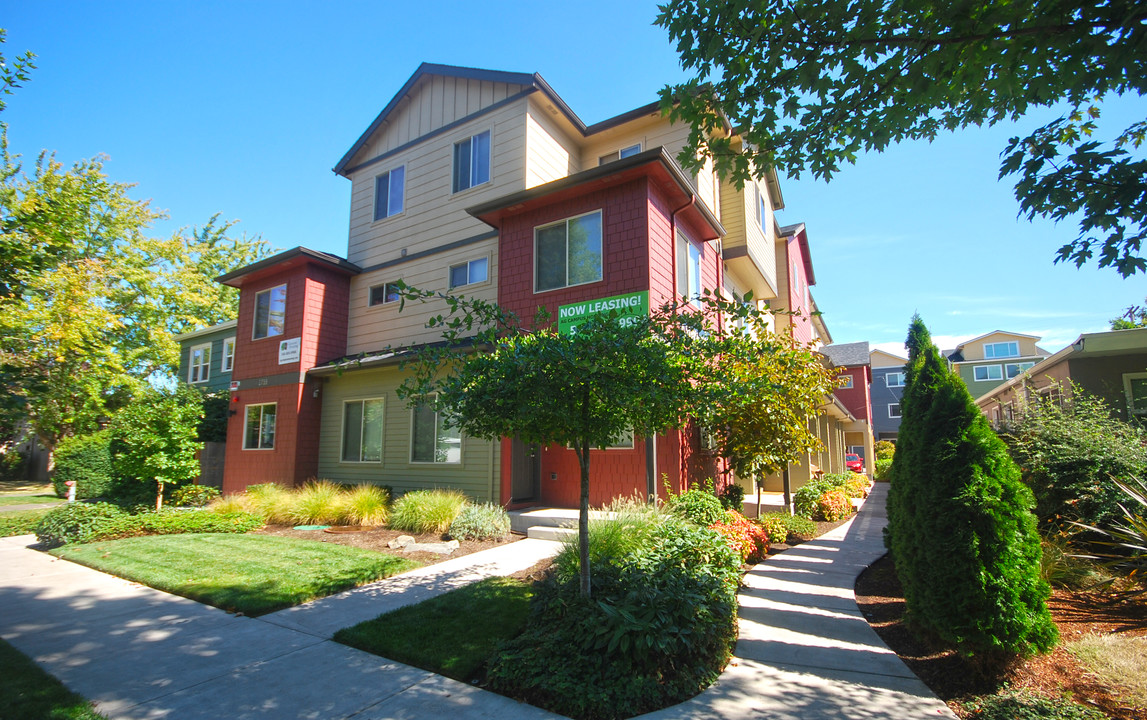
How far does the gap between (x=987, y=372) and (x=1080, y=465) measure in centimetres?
5098

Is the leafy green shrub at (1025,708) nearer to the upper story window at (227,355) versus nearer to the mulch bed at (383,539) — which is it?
the mulch bed at (383,539)

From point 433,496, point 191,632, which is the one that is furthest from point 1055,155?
point 433,496

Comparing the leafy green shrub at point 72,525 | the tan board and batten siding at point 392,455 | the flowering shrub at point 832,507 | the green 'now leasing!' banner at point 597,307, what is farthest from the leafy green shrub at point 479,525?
the flowering shrub at point 832,507

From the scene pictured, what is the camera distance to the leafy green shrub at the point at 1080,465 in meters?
7.03

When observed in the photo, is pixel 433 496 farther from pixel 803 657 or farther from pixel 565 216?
pixel 803 657

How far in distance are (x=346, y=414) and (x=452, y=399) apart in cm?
1080

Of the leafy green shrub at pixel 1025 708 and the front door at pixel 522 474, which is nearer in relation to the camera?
the leafy green shrub at pixel 1025 708

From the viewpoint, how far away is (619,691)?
4.08 metres

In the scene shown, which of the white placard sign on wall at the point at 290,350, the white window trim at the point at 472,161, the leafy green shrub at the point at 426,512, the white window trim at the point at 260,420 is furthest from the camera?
the white window trim at the point at 260,420

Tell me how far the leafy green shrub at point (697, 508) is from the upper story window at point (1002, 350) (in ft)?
175

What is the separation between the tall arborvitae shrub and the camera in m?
4.09

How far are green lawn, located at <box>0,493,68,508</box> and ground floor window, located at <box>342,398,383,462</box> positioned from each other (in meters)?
11.4

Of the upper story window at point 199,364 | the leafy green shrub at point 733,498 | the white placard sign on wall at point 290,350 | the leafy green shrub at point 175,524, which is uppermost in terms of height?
the upper story window at point 199,364

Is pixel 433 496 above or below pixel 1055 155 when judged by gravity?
below
